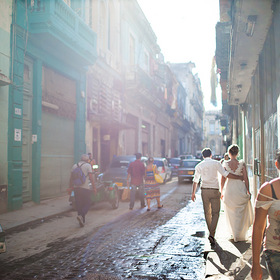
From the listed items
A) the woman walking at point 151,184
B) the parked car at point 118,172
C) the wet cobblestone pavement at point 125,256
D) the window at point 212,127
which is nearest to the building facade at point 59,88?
the parked car at point 118,172

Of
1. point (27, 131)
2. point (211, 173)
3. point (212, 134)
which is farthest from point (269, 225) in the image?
point (212, 134)

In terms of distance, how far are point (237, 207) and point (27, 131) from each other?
800cm

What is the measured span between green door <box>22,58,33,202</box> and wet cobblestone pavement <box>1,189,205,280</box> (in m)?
4.75

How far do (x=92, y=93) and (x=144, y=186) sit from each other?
808 cm

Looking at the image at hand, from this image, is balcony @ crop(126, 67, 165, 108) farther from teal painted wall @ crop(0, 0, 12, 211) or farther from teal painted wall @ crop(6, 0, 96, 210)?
teal painted wall @ crop(0, 0, 12, 211)

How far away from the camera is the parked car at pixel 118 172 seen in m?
12.8

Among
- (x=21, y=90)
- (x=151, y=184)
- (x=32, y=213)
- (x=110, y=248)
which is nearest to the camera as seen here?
(x=110, y=248)

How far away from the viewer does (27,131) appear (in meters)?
11.7

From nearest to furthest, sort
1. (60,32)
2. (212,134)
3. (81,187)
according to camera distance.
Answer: (81,187) < (60,32) < (212,134)

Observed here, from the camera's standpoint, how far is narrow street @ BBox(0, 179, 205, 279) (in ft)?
15.1

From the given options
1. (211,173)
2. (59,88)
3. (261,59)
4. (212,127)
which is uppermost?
(212,127)

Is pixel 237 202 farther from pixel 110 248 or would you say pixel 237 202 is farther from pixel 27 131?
pixel 27 131

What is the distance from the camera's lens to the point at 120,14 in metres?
22.6

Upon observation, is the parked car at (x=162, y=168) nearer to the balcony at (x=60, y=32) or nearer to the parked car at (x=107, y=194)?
the balcony at (x=60, y=32)
